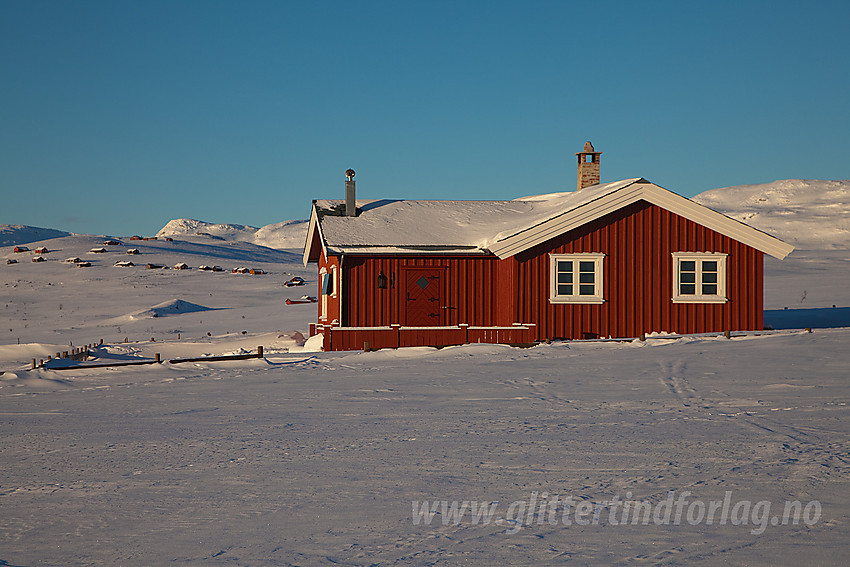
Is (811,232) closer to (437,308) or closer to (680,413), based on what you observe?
(437,308)

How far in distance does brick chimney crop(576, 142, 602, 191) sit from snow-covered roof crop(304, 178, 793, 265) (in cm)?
94

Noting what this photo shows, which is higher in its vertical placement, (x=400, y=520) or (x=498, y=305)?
(x=498, y=305)

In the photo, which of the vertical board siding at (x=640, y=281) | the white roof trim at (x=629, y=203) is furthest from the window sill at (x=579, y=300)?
the white roof trim at (x=629, y=203)

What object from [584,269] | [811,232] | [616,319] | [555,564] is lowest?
[555,564]

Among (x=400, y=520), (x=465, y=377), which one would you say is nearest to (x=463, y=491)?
(x=400, y=520)

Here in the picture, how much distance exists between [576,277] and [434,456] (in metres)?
13.3

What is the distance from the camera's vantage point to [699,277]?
20.7 meters

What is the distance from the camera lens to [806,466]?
7.18m

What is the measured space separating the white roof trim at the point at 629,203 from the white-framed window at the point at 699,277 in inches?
34.4

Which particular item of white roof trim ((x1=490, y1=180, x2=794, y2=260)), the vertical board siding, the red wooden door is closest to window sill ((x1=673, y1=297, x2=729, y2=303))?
the vertical board siding

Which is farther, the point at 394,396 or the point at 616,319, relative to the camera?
the point at 616,319

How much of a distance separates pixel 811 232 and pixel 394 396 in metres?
86.1

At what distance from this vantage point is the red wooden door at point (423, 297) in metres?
21.1

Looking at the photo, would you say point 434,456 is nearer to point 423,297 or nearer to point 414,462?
point 414,462
